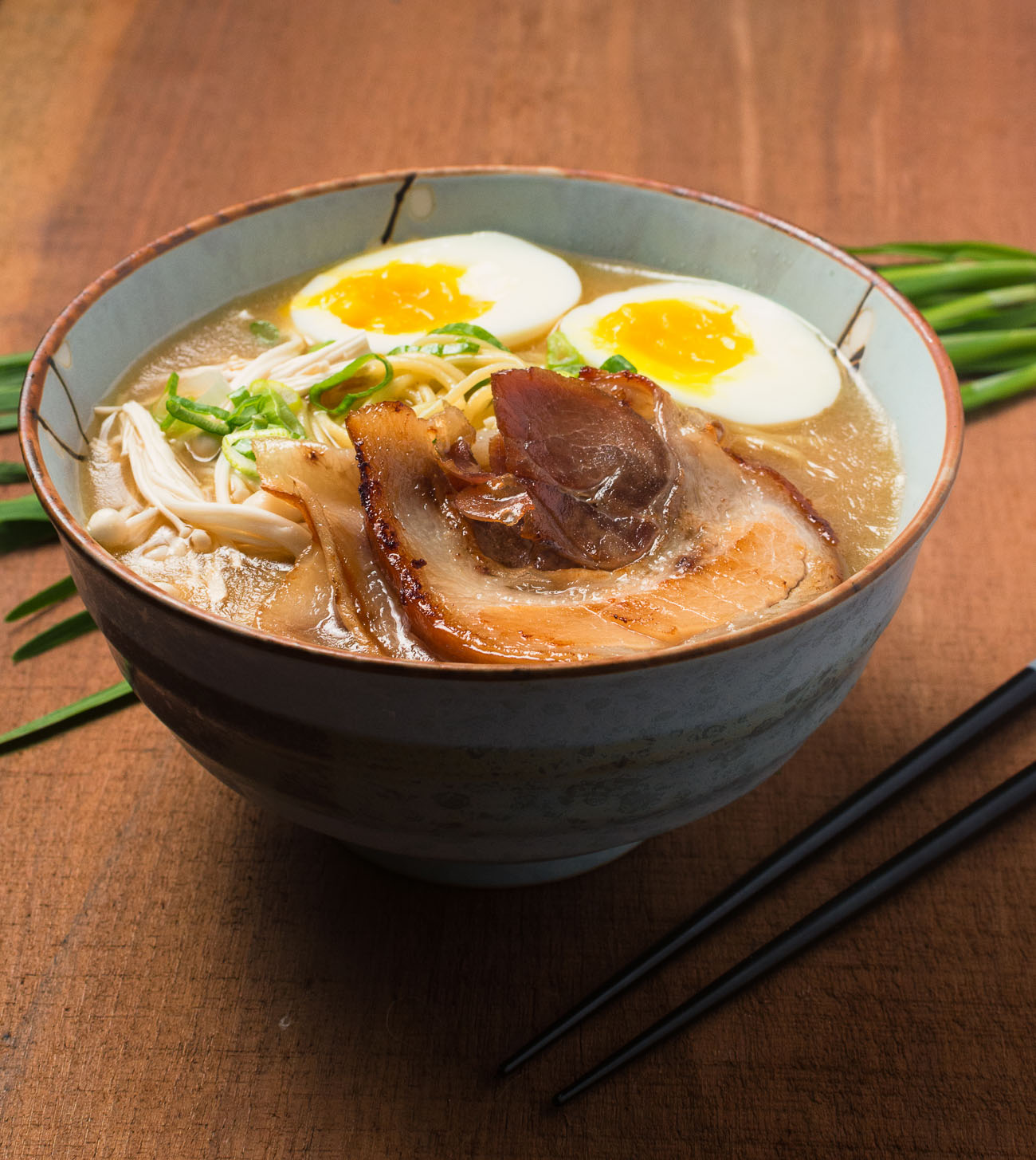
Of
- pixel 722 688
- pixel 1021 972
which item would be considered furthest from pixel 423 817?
pixel 1021 972

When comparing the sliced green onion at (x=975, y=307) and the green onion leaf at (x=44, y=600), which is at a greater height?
the sliced green onion at (x=975, y=307)

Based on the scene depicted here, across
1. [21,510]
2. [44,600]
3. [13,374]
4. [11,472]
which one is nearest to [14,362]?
[13,374]

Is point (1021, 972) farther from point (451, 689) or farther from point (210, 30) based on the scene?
point (210, 30)

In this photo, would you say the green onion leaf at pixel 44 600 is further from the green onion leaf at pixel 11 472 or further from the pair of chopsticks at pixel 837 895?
the pair of chopsticks at pixel 837 895

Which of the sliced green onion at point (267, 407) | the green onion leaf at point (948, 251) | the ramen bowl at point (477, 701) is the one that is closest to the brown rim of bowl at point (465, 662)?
the ramen bowl at point (477, 701)

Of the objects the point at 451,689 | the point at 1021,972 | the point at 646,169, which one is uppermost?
the point at 451,689

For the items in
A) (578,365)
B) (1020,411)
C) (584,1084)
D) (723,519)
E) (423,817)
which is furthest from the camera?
(1020,411)
